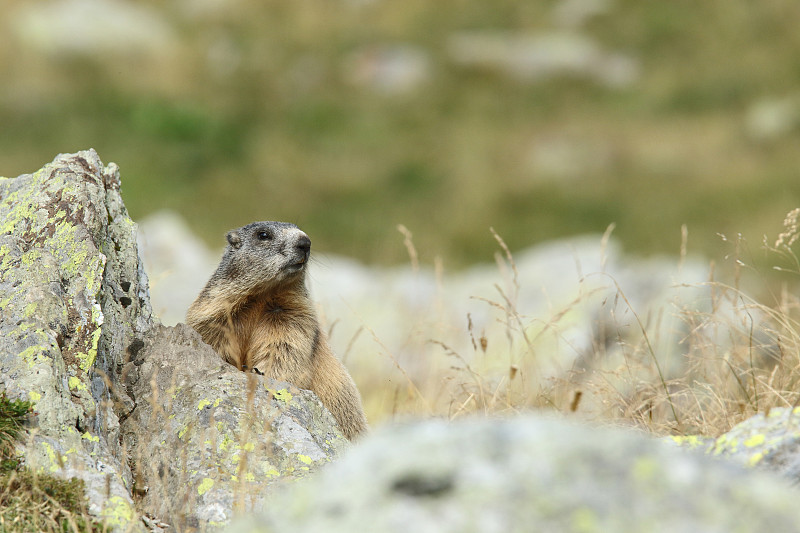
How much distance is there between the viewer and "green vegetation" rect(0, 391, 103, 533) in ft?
11.7

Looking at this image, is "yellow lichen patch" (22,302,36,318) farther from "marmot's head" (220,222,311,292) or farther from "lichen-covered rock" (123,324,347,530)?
"marmot's head" (220,222,311,292)

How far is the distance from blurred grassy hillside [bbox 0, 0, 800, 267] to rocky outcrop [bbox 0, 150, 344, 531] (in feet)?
46.7

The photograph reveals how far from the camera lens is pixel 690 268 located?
544 inches

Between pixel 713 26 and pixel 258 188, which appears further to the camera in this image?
pixel 713 26

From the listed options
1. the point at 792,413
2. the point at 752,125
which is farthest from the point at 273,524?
the point at 752,125

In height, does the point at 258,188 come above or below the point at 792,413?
above

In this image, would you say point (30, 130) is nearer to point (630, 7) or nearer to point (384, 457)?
point (630, 7)

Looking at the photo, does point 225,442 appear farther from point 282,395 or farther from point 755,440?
point 755,440

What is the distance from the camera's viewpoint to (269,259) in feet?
21.3

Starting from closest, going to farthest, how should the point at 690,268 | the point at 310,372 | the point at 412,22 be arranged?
the point at 310,372, the point at 690,268, the point at 412,22

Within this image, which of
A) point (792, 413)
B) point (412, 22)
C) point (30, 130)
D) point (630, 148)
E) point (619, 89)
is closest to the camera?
point (792, 413)

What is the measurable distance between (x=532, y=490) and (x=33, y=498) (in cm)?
248

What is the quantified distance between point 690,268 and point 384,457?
12.3m

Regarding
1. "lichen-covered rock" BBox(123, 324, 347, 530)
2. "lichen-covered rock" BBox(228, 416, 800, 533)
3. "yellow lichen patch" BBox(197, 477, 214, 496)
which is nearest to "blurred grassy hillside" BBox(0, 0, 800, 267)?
"lichen-covered rock" BBox(123, 324, 347, 530)
